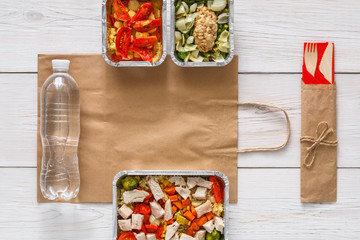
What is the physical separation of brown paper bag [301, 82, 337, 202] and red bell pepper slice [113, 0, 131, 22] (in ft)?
1.88

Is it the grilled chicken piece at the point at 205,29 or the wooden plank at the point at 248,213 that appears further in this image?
the wooden plank at the point at 248,213

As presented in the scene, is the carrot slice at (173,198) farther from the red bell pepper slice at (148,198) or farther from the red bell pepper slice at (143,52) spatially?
the red bell pepper slice at (143,52)

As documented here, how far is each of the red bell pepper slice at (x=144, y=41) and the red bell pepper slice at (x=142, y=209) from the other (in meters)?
0.47

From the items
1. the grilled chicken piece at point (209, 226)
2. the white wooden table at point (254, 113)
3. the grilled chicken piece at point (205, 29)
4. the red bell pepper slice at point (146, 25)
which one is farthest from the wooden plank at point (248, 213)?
the red bell pepper slice at point (146, 25)

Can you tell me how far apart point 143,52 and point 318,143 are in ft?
1.97

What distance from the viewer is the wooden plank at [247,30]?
1.20m

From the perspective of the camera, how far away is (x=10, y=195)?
3.99ft

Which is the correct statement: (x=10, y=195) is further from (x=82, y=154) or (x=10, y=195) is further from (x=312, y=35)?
(x=312, y=35)

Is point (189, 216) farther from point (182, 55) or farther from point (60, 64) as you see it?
point (60, 64)

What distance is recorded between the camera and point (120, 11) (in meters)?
1.13

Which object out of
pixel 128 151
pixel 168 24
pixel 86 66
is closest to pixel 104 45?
pixel 86 66

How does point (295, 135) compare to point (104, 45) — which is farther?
point (295, 135)

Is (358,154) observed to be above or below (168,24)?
below

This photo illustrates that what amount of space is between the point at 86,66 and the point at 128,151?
29 cm
